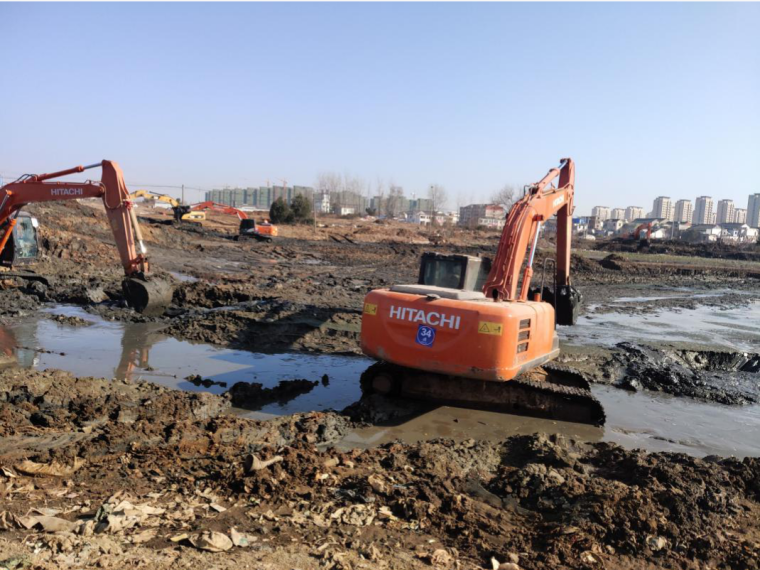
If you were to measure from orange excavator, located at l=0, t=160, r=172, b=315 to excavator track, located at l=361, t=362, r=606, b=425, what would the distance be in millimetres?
7489

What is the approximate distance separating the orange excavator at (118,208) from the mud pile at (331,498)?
22.4 ft

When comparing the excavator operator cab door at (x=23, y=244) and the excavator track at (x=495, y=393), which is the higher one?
the excavator operator cab door at (x=23, y=244)

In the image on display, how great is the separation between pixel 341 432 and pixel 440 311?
1.76 meters

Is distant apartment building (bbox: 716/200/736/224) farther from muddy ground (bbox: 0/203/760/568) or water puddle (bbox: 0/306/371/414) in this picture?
water puddle (bbox: 0/306/371/414)

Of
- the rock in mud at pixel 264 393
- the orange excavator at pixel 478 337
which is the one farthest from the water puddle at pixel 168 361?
the orange excavator at pixel 478 337

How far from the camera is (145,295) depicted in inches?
533

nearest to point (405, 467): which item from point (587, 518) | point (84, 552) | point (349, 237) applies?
point (587, 518)

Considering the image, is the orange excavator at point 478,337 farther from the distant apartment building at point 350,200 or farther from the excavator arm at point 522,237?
the distant apartment building at point 350,200

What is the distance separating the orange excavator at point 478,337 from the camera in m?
6.92

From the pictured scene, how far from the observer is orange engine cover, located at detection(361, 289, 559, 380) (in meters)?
6.86

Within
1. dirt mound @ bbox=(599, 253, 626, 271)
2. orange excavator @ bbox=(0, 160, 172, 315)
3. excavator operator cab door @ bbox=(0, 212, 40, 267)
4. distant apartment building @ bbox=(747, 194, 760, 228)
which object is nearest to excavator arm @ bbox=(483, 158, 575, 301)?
orange excavator @ bbox=(0, 160, 172, 315)

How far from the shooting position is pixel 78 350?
35.3 ft

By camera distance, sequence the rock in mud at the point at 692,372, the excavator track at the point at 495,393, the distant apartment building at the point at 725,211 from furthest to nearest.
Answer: the distant apartment building at the point at 725,211 → the rock in mud at the point at 692,372 → the excavator track at the point at 495,393

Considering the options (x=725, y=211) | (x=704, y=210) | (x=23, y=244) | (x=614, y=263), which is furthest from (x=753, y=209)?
(x=23, y=244)
